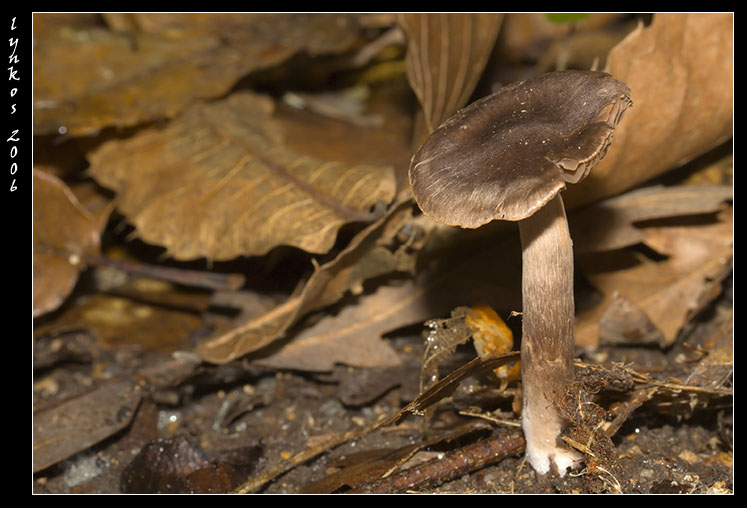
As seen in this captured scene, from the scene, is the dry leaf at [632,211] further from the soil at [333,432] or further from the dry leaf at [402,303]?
the soil at [333,432]

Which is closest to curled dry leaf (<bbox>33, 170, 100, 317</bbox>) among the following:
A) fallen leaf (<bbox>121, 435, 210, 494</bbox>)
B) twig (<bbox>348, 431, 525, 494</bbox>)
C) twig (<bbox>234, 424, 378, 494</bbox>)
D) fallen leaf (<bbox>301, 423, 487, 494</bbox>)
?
fallen leaf (<bbox>121, 435, 210, 494</bbox>)

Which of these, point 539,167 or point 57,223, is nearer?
point 539,167

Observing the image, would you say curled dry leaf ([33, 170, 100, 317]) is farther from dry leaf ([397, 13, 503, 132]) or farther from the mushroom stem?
the mushroom stem

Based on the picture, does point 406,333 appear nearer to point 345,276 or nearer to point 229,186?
point 345,276

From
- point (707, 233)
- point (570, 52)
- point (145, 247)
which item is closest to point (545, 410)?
point (707, 233)

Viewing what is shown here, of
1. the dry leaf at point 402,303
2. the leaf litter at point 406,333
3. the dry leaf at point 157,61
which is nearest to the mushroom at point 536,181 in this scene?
the leaf litter at point 406,333

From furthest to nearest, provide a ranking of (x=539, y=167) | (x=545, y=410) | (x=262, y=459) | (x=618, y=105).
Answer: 1. (x=262, y=459)
2. (x=545, y=410)
3. (x=618, y=105)
4. (x=539, y=167)

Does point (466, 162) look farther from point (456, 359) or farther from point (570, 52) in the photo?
point (570, 52)
